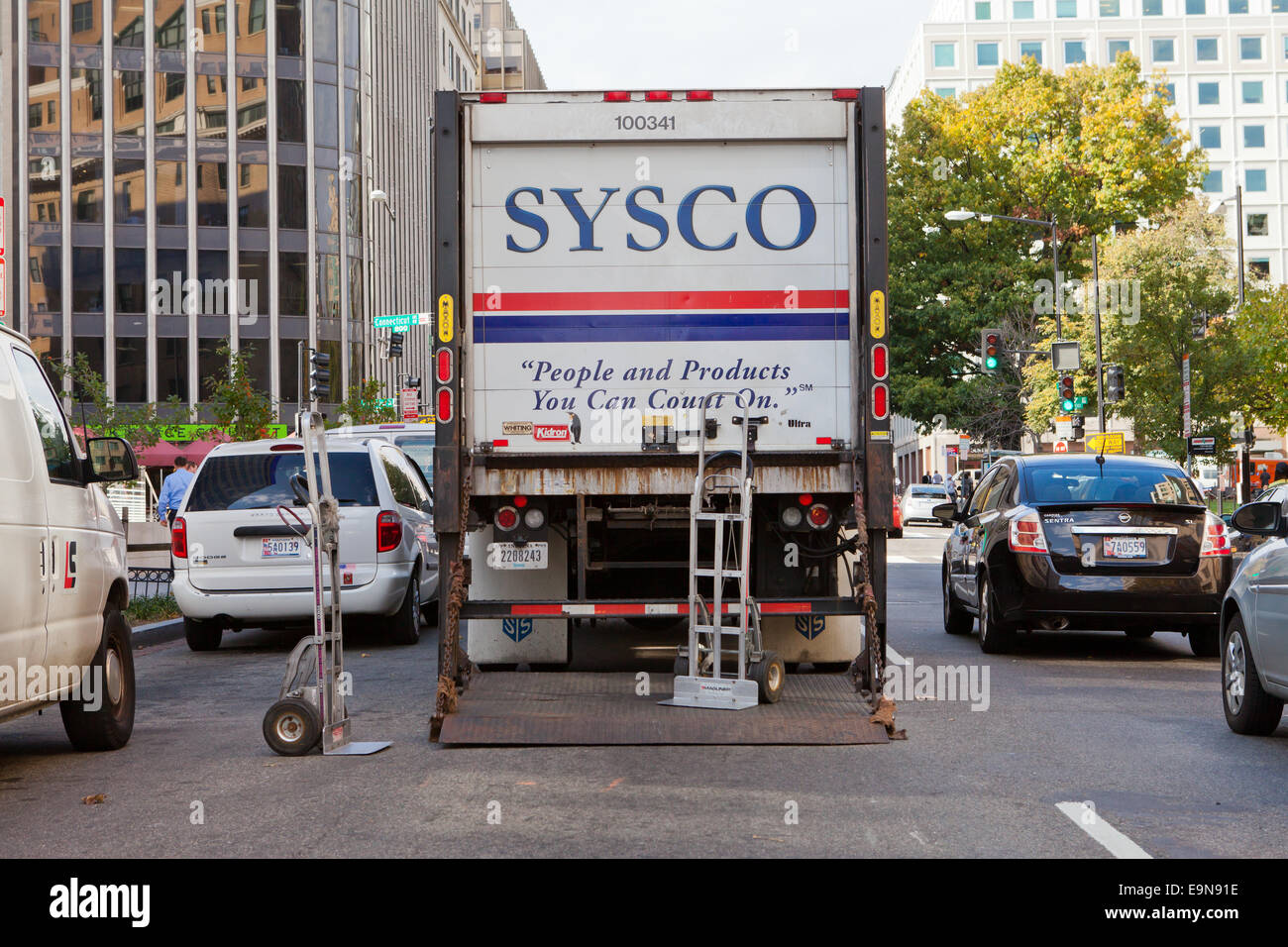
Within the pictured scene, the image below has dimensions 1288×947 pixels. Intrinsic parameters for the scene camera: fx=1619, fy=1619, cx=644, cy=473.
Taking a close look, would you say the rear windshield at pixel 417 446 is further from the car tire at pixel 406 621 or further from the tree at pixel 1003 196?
the tree at pixel 1003 196

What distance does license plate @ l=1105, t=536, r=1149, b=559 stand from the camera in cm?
1195

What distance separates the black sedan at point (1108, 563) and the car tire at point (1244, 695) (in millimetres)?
3119

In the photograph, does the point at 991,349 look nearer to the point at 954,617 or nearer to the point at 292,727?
the point at 954,617

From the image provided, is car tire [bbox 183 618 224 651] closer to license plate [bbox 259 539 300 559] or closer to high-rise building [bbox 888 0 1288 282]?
license plate [bbox 259 539 300 559]

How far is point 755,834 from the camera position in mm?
5863

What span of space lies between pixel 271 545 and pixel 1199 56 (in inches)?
3655

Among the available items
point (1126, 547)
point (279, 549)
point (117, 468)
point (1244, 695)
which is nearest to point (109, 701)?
point (117, 468)

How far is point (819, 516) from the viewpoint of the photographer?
30.7ft

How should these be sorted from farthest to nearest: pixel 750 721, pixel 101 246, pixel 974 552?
Result: 1. pixel 101 246
2. pixel 974 552
3. pixel 750 721

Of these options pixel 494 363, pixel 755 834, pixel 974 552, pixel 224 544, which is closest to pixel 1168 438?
pixel 974 552

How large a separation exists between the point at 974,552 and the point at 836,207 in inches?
194

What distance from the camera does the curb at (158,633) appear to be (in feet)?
47.0

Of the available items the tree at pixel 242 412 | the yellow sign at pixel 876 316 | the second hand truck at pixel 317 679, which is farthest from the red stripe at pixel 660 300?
the tree at pixel 242 412

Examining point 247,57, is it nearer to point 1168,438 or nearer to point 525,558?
point 1168,438
